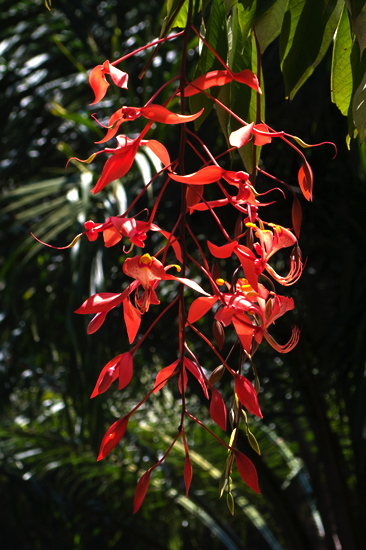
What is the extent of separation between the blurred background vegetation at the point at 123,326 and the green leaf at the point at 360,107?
41 centimetres

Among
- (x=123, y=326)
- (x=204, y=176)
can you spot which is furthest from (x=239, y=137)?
(x=123, y=326)

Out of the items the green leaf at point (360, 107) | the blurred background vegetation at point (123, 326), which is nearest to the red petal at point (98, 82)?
the green leaf at point (360, 107)

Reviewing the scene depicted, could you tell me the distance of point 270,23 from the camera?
21cm

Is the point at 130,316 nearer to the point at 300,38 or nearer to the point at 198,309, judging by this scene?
the point at 198,309

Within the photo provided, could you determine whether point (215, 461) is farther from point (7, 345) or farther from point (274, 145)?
point (274, 145)

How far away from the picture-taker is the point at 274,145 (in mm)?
821

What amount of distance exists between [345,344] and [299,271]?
683 millimetres

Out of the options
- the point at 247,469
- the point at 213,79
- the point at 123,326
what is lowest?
the point at 123,326

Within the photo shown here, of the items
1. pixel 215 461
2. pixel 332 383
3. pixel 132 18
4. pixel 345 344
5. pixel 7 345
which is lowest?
pixel 215 461

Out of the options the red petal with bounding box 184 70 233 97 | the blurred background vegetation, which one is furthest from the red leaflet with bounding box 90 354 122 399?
the blurred background vegetation

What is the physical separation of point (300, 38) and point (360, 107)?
0.04 m

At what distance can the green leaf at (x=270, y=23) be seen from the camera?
0.68ft

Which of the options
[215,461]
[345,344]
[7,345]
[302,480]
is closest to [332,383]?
[345,344]

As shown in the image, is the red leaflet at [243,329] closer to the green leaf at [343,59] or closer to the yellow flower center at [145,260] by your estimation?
the yellow flower center at [145,260]
